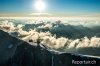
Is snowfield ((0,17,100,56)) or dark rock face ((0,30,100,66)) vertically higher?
snowfield ((0,17,100,56))

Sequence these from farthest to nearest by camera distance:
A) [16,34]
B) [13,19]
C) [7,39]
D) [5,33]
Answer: [7,39]
[5,33]
[16,34]
[13,19]

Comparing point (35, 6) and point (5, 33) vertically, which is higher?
point (35, 6)

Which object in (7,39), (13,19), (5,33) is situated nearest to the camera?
(13,19)

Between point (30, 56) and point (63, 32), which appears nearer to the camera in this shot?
point (63, 32)

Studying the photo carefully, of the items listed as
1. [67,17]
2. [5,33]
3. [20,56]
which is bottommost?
[20,56]

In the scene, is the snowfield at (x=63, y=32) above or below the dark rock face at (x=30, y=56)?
above

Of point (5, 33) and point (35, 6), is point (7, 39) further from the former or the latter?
point (35, 6)

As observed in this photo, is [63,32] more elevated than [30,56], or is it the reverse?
[63,32]

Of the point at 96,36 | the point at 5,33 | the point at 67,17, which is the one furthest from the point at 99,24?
the point at 5,33
